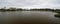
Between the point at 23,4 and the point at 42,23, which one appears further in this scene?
the point at 23,4

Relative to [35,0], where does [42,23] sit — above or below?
below

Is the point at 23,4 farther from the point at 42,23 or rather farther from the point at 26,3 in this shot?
the point at 42,23

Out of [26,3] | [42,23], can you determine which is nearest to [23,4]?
[26,3]

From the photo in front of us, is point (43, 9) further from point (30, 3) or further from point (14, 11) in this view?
point (14, 11)

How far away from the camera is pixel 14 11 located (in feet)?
2.54

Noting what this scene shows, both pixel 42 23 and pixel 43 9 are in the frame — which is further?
pixel 43 9

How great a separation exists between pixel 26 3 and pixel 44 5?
0.54 ft

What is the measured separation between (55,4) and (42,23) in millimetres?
333

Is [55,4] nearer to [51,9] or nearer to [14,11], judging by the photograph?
[51,9]

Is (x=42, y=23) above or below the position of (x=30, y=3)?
below

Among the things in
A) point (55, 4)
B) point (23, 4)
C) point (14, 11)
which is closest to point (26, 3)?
point (23, 4)

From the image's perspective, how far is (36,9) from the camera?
31.7 inches

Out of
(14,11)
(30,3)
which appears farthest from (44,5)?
(14,11)

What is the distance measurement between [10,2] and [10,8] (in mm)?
54
